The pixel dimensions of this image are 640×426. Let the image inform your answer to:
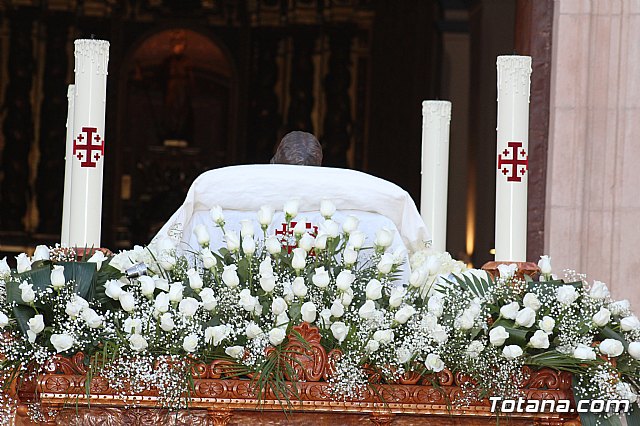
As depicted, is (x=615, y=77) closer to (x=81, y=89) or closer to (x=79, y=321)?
(x=81, y=89)

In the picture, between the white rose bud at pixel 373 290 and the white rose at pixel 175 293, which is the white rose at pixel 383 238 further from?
the white rose at pixel 175 293

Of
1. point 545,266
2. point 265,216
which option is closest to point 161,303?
point 265,216

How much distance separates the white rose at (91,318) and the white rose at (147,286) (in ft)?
0.39

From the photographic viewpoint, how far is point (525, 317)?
2439 mm

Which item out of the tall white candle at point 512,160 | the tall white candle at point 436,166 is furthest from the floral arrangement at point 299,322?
the tall white candle at point 436,166

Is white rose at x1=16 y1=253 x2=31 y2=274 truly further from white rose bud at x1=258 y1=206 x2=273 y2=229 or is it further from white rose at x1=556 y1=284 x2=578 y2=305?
white rose at x1=556 y1=284 x2=578 y2=305

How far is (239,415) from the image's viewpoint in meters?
2.44

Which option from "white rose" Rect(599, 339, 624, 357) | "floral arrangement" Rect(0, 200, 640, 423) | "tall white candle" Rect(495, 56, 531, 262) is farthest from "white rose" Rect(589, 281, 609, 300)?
"tall white candle" Rect(495, 56, 531, 262)

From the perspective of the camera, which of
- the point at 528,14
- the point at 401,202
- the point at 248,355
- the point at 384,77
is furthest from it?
the point at 384,77

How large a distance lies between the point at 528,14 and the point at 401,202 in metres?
3.53

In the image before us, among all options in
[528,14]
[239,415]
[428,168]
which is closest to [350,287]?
[239,415]

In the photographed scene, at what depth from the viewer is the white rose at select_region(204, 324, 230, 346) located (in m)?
2.38

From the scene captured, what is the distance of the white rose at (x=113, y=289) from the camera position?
2490 mm

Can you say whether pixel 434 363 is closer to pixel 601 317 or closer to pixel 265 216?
pixel 601 317
